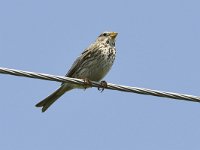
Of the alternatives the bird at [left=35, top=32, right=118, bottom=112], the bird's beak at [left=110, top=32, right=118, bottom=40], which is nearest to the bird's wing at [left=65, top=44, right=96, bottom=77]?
the bird at [left=35, top=32, right=118, bottom=112]

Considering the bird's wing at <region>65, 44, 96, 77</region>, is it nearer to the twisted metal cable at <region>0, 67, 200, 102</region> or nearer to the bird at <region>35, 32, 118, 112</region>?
the bird at <region>35, 32, 118, 112</region>

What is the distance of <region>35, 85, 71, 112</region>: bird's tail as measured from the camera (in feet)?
38.0

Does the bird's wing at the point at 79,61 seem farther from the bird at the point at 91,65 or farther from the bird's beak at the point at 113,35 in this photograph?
the bird's beak at the point at 113,35

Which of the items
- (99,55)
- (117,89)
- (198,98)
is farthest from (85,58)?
(198,98)

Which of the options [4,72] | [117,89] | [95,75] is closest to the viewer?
[4,72]

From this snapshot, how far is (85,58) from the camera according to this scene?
1166 centimetres

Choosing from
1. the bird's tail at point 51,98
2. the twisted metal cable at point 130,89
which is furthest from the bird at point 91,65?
the twisted metal cable at point 130,89

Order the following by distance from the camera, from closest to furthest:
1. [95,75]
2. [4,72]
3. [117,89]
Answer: [4,72] < [117,89] < [95,75]

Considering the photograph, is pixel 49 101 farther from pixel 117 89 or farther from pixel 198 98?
pixel 198 98

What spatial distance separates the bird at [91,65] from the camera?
1133 centimetres

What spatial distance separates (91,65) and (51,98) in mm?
1009

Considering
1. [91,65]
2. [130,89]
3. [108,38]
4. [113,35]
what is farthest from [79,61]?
[130,89]

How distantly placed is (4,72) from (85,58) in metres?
3.97

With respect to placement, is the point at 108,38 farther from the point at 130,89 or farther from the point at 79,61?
the point at 130,89
